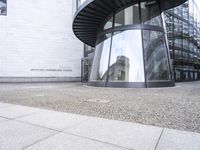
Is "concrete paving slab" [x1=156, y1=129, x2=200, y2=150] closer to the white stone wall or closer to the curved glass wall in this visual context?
the curved glass wall

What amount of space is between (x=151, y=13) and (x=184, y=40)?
1337 centimetres

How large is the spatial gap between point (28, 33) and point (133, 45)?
54.8 ft

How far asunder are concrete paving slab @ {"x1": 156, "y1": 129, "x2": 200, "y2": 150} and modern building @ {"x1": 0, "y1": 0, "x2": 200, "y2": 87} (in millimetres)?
9111

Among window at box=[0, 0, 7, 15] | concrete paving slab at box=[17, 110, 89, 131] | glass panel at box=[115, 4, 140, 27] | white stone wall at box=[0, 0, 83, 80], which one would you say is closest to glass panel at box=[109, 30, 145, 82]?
glass panel at box=[115, 4, 140, 27]

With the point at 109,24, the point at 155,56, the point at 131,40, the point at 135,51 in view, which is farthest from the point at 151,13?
the point at 135,51

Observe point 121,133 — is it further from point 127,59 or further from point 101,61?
point 101,61

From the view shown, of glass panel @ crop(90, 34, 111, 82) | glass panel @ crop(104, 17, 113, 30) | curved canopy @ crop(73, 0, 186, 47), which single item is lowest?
glass panel @ crop(90, 34, 111, 82)

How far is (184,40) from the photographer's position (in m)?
24.9

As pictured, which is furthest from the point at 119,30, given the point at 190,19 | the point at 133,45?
the point at 190,19

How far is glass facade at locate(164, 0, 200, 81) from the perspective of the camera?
873 inches

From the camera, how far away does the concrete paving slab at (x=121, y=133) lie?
9.23ft

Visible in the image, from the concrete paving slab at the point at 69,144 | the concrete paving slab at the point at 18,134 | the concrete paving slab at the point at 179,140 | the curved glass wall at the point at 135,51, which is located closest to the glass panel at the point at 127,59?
the curved glass wall at the point at 135,51

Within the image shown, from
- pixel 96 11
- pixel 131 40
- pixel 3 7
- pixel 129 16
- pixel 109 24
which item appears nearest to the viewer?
pixel 131 40

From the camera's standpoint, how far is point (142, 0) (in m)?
13.4
